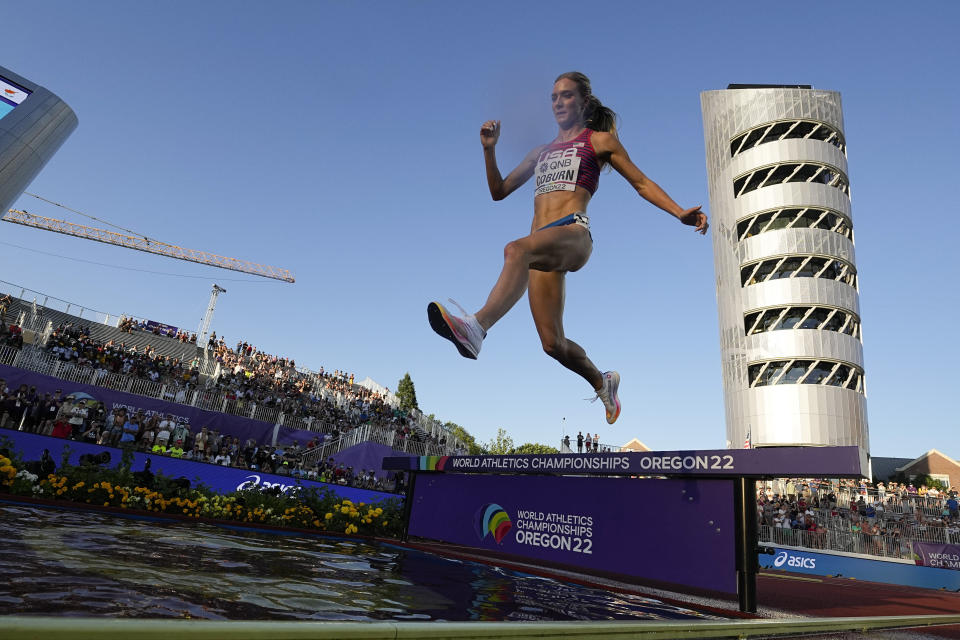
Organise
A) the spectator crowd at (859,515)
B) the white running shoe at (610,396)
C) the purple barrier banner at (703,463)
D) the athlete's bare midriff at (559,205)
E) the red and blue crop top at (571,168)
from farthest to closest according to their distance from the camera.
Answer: the spectator crowd at (859,515), the purple barrier banner at (703,463), the white running shoe at (610,396), the red and blue crop top at (571,168), the athlete's bare midriff at (559,205)

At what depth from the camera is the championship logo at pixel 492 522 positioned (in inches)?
452

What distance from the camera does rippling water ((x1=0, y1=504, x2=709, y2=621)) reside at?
391cm

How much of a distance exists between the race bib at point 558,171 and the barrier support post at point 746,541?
5.48 m

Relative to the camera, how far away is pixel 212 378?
31.4 m

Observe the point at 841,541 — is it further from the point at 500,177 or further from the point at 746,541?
the point at 500,177

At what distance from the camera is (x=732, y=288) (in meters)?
48.4

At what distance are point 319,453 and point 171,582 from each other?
2406cm

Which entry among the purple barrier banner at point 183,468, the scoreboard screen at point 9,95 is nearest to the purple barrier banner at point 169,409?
the purple barrier banner at point 183,468

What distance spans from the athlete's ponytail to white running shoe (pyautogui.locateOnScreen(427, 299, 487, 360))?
265 centimetres

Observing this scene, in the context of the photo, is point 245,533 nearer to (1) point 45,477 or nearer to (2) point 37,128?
(1) point 45,477

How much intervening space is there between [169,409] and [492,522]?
19881 millimetres

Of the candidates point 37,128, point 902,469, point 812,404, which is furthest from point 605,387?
point 902,469

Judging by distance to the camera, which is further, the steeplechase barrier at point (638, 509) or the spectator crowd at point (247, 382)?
the spectator crowd at point (247, 382)

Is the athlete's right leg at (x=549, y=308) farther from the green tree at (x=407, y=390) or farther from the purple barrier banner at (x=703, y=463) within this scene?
the green tree at (x=407, y=390)
